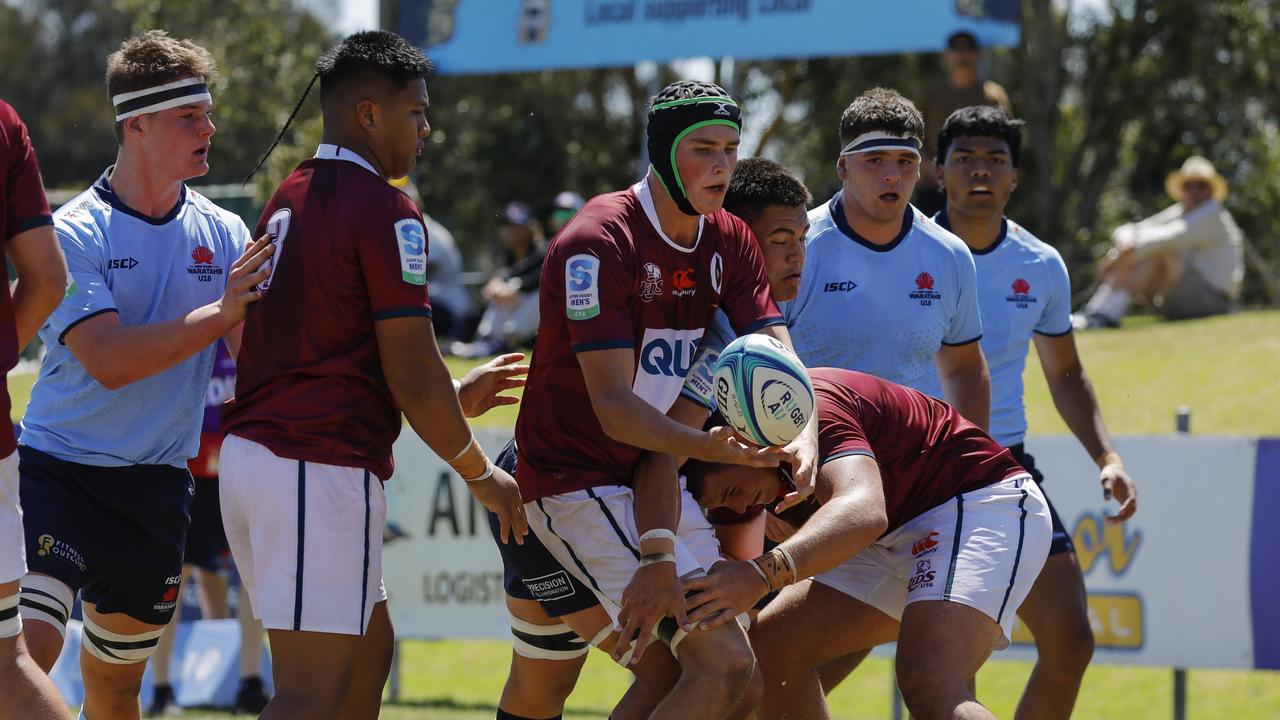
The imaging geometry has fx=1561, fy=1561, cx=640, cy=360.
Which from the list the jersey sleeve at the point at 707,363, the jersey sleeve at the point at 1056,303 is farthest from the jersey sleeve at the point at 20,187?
the jersey sleeve at the point at 1056,303

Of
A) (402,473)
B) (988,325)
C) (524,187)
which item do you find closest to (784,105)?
(524,187)

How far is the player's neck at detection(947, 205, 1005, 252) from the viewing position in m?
6.77

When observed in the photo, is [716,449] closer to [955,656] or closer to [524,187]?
[955,656]

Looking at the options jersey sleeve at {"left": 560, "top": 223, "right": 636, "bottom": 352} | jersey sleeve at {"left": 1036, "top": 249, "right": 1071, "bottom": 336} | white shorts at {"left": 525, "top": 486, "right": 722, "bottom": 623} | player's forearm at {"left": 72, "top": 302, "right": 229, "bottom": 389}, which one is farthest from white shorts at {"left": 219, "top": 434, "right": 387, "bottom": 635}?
jersey sleeve at {"left": 1036, "top": 249, "right": 1071, "bottom": 336}

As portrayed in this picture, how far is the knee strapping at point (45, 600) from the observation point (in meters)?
5.13

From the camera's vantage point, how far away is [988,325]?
6.70 metres

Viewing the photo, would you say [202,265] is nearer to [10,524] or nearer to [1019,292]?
[10,524]

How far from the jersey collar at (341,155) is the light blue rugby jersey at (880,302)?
2.03 meters

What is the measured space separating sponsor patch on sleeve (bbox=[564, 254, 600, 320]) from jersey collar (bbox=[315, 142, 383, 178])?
644 mm

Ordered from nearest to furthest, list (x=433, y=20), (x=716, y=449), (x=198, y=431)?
1. (x=716, y=449)
2. (x=198, y=431)
3. (x=433, y=20)

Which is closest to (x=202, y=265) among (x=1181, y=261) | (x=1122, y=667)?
(x=1122, y=667)

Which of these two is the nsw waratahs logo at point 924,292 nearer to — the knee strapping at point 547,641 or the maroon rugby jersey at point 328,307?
the knee strapping at point 547,641

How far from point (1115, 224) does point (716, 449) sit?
19950 millimetres

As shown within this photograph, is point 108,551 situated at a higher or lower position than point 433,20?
lower
